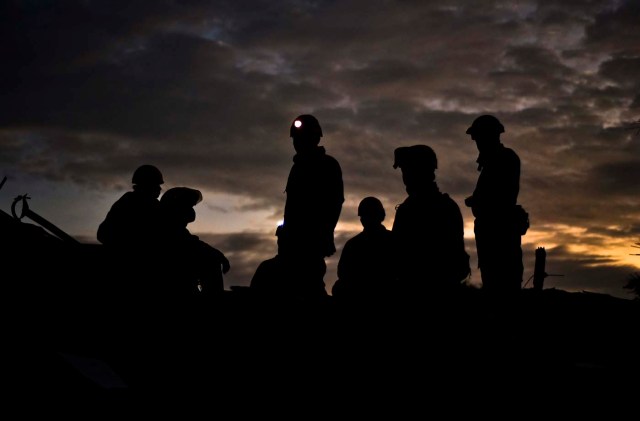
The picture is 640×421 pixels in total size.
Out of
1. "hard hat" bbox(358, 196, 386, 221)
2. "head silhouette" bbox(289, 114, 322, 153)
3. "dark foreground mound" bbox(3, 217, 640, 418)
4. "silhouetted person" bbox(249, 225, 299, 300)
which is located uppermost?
"head silhouette" bbox(289, 114, 322, 153)

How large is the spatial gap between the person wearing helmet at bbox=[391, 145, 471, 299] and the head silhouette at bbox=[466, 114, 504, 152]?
1.20 meters

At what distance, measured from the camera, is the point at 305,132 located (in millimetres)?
8570

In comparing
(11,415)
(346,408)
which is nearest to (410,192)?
(346,408)

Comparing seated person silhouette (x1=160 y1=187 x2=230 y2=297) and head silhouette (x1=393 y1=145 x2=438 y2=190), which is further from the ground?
head silhouette (x1=393 y1=145 x2=438 y2=190)

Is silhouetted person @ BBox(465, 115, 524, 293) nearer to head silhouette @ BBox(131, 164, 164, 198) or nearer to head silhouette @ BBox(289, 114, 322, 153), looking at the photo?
head silhouette @ BBox(289, 114, 322, 153)

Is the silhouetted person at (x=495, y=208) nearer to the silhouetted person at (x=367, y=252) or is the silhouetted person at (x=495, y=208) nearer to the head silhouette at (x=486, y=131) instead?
the head silhouette at (x=486, y=131)

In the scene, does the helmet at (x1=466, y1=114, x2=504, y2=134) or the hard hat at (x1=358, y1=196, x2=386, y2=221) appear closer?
the helmet at (x1=466, y1=114, x2=504, y2=134)

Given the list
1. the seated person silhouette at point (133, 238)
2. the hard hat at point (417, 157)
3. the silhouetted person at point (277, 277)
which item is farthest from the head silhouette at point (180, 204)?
the hard hat at point (417, 157)

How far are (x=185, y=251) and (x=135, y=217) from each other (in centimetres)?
71

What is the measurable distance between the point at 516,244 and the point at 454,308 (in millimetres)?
1687

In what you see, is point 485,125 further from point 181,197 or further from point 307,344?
point 181,197

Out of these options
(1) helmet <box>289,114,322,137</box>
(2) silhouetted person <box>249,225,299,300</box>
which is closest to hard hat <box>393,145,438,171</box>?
(1) helmet <box>289,114,322,137</box>

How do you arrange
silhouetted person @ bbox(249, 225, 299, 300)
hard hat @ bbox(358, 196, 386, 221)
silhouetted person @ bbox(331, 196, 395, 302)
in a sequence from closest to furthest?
silhouetted person @ bbox(249, 225, 299, 300), silhouetted person @ bbox(331, 196, 395, 302), hard hat @ bbox(358, 196, 386, 221)

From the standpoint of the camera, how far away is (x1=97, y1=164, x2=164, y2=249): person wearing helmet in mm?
8164
